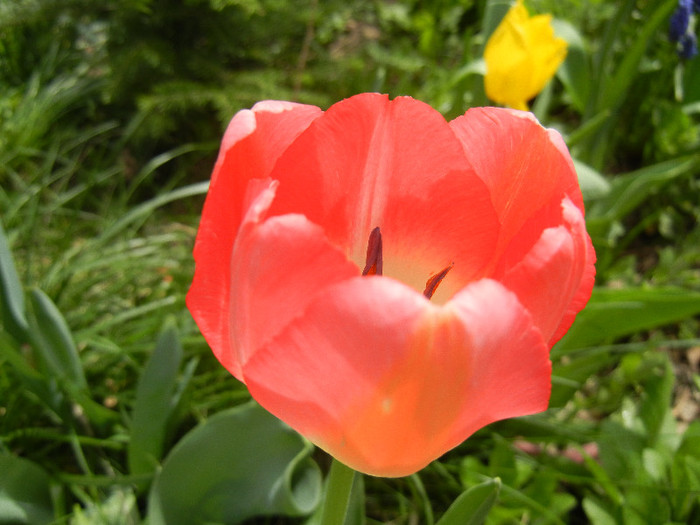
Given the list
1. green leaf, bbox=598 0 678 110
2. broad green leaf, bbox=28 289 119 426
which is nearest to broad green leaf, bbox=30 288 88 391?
broad green leaf, bbox=28 289 119 426

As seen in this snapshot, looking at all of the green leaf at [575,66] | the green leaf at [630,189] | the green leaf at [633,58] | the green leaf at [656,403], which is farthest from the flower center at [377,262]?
the green leaf at [575,66]

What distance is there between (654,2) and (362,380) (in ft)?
5.63

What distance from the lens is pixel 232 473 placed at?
3.26 ft

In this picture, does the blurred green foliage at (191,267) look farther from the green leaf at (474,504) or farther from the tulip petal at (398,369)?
the tulip petal at (398,369)

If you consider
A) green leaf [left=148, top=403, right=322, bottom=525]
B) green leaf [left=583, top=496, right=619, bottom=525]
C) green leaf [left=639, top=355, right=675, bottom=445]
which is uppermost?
green leaf [left=148, top=403, right=322, bottom=525]

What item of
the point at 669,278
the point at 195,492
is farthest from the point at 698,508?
the point at 195,492

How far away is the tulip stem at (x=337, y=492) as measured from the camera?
59 cm

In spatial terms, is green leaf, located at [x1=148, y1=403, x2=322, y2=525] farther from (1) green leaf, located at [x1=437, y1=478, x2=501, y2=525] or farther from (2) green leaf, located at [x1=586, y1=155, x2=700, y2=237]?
(2) green leaf, located at [x1=586, y1=155, x2=700, y2=237]

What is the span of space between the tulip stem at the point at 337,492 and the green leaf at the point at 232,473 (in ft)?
1.12

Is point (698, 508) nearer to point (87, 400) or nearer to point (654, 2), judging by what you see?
point (87, 400)

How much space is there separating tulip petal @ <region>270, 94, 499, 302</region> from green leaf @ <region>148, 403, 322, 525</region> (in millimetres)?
409

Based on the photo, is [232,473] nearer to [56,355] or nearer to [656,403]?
[56,355]

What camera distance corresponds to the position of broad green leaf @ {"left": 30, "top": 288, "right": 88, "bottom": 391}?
1048 mm

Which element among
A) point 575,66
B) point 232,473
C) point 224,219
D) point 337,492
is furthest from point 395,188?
point 575,66
